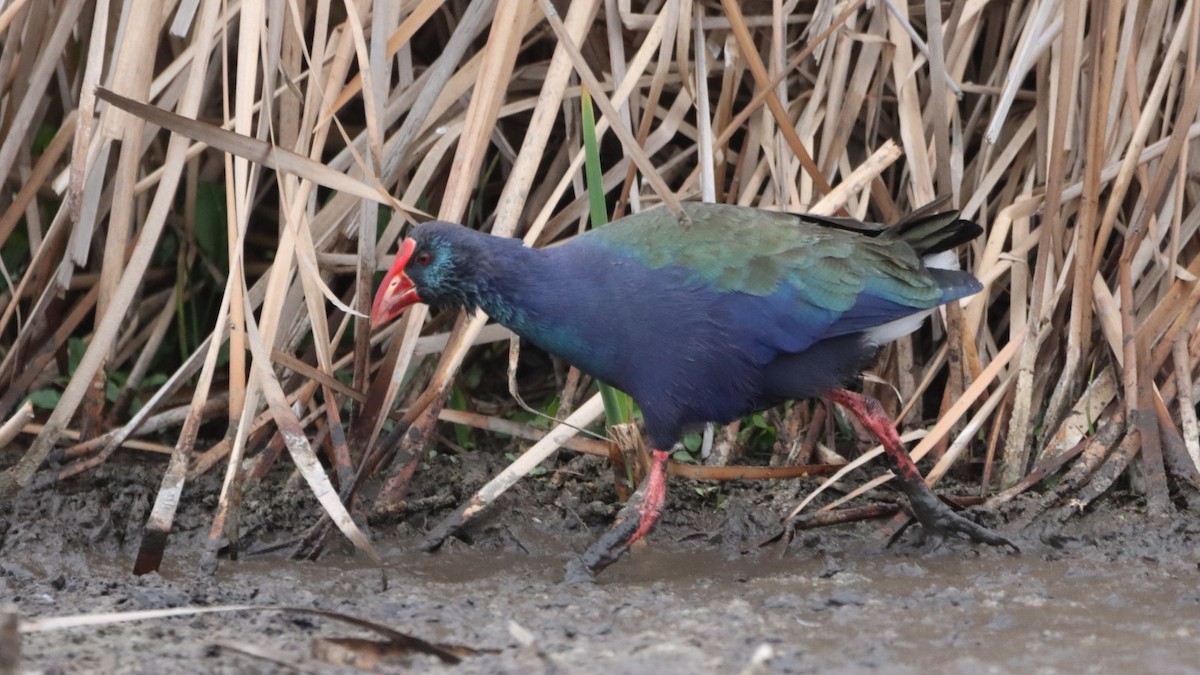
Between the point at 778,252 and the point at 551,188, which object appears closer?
the point at 778,252

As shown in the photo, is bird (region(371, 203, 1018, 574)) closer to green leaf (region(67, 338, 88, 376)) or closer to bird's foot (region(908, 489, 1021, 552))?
bird's foot (region(908, 489, 1021, 552))

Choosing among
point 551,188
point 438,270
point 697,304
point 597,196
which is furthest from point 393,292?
point 551,188

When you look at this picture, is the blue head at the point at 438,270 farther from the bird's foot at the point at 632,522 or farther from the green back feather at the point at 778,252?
the bird's foot at the point at 632,522

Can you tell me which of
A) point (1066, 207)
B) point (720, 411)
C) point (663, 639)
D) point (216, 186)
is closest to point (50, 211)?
point (216, 186)

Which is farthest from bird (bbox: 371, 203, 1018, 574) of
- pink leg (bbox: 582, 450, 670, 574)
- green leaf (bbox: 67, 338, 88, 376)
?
green leaf (bbox: 67, 338, 88, 376)

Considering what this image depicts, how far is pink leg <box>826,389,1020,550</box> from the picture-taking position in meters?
2.55

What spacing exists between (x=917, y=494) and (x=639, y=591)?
60cm

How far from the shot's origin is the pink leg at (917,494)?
255 cm

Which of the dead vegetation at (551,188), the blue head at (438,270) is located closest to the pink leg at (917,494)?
the dead vegetation at (551,188)

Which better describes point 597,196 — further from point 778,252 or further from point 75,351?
point 75,351

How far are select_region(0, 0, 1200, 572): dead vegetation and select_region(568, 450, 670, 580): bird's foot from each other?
0.20 meters

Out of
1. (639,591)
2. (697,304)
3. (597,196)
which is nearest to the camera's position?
(639,591)

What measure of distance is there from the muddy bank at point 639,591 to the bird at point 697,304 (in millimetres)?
182

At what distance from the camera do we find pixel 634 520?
8.28 feet
